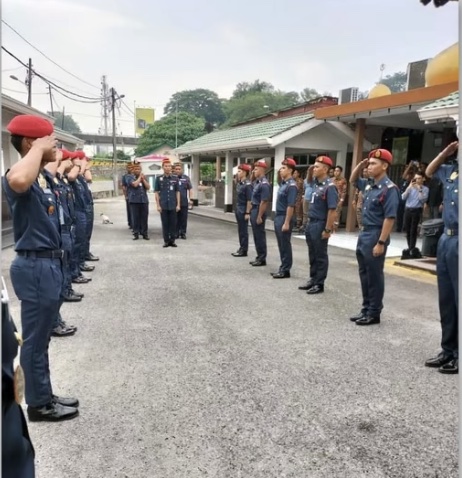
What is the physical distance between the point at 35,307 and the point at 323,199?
3.84 metres

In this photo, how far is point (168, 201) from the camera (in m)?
9.27

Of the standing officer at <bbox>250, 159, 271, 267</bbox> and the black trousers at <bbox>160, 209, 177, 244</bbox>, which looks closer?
the standing officer at <bbox>250, 159, 271, 267</bbox>

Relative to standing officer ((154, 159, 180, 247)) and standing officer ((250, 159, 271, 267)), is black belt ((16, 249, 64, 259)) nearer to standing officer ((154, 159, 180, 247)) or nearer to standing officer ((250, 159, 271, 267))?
standing officer ((250, 159, 271, 267))

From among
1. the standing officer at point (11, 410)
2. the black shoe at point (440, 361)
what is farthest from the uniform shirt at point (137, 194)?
the standing officer at point (11, 410)

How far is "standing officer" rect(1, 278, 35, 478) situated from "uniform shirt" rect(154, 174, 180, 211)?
26.3 ft

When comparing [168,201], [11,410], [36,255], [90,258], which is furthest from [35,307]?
[168,201]

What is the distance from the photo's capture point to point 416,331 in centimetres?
426

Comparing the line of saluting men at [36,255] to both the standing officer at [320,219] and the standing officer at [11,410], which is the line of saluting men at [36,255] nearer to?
the standing officer at [11,410]

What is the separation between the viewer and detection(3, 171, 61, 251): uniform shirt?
7.93ft

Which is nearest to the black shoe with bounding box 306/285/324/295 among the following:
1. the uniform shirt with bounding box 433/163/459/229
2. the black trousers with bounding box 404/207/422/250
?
the uniform shirt with bounding box 433/163/459/229

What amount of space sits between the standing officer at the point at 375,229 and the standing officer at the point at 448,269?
Answer: 808 mm

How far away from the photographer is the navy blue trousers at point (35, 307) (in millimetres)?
2469

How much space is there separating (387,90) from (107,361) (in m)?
9.58

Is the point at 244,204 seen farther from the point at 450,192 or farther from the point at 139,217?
the point at 450,192
